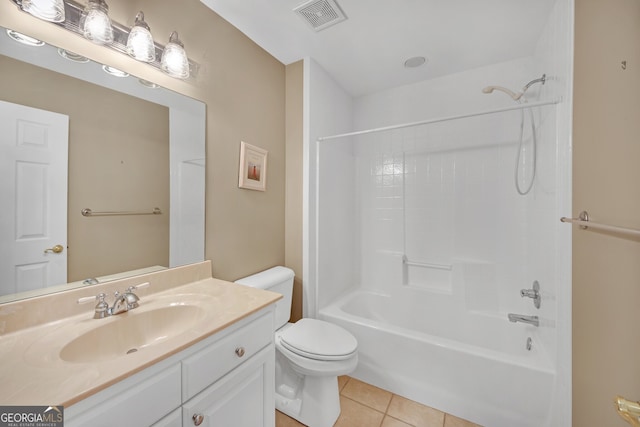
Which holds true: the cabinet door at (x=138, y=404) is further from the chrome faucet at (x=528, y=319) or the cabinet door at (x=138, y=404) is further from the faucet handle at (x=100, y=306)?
the chrome faucet at (x=528, y=319)

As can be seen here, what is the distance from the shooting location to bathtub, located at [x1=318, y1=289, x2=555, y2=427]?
1225mm

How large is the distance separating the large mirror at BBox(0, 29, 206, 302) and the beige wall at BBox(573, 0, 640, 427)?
1.61 meters

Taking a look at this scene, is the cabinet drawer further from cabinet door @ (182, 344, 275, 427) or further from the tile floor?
the tile floor

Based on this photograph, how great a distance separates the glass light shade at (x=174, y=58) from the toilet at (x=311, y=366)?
3.95 ft

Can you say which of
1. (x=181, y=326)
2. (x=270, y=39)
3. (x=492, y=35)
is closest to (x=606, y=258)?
(x=181, y=326)

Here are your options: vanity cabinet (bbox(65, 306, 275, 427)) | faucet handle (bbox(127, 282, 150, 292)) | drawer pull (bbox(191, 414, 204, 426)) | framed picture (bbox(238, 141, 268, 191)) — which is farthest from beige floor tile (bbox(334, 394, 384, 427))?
framed picture (bbox(238, 141, 268, 191))

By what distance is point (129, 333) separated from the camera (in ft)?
2.88

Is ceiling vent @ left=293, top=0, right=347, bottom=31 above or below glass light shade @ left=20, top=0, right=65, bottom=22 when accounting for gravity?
above

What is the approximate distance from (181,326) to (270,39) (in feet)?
6.03

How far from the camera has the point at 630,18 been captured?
0.56 m

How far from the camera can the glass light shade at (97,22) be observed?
2.90 ft

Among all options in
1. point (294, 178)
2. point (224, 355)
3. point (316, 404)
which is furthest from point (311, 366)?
point (294, 178)

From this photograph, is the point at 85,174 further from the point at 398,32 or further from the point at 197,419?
the point at 398,32

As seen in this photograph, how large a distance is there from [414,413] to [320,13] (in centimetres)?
250
